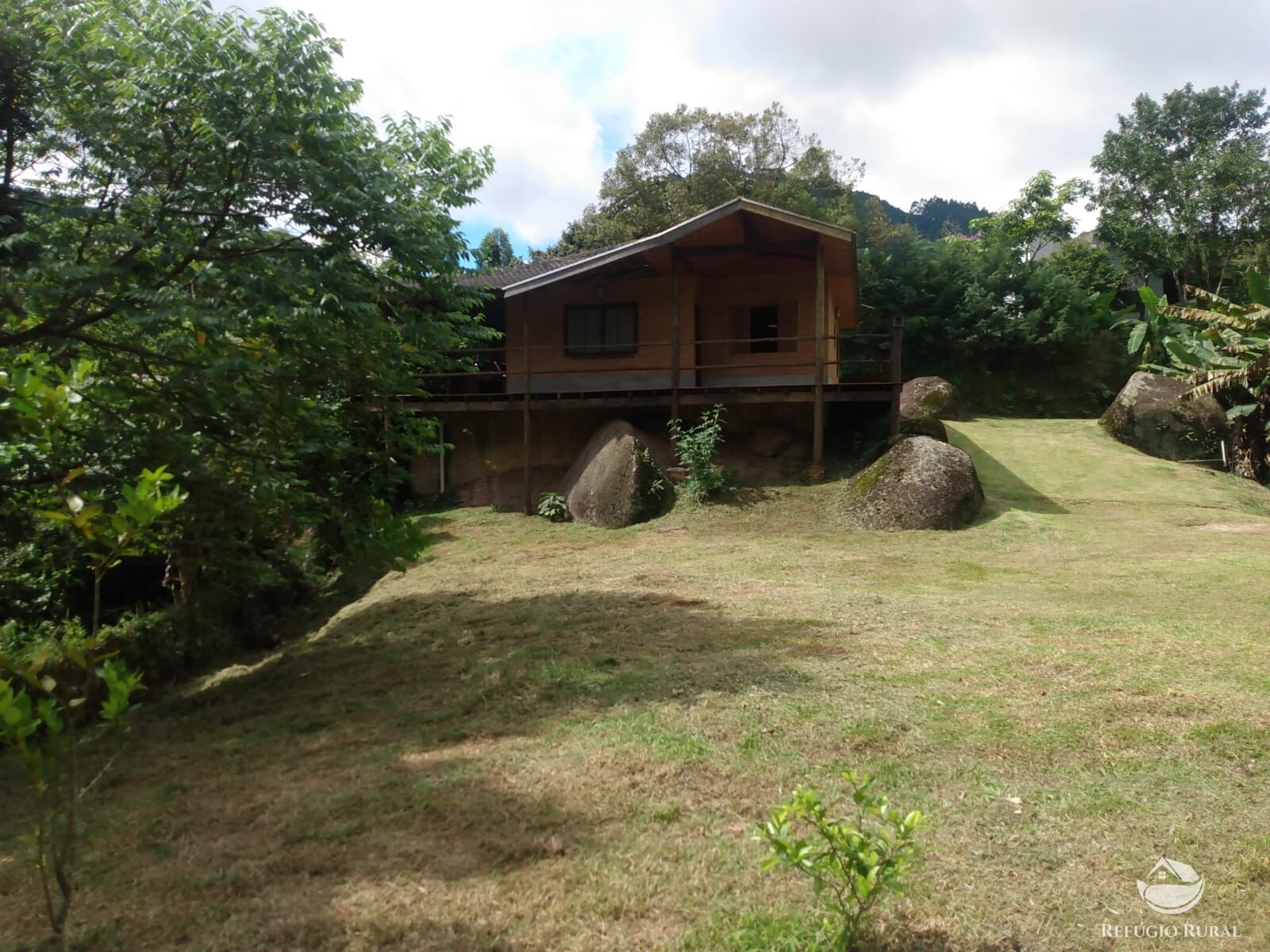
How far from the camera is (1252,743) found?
4.54 m

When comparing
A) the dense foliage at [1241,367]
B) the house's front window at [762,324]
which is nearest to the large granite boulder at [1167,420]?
the dense foliage at [1241,367]

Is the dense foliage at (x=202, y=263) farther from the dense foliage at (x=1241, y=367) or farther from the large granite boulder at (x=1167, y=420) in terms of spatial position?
the large granite boulder at (x=1167, y=420)

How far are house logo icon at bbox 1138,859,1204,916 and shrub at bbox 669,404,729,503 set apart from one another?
10.9 m

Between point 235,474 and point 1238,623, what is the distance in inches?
342

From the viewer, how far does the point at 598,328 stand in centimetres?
1788

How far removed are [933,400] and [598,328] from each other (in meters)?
10.5

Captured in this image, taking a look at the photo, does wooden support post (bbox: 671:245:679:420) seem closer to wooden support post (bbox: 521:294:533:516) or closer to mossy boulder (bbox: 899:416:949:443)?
wooden support post (bbox: 521:294:533:516)

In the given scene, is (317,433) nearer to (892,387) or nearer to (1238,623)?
(1238,623)

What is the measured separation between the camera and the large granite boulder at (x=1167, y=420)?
18516mm

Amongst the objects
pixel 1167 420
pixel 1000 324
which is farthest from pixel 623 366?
pixel 1000 324

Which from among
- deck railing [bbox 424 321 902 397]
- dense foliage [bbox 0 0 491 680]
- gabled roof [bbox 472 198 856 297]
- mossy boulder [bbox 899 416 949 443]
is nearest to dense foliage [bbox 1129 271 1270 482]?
mossy boulder [bbox 899 416 949 443]

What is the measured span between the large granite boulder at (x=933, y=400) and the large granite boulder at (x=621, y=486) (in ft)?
33.8

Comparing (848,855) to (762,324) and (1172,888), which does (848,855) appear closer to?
(1172,888)

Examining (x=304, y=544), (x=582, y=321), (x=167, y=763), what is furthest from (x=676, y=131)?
(x=167, y=763)
